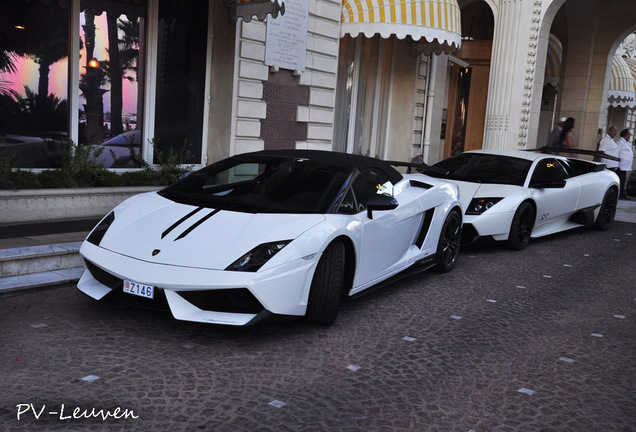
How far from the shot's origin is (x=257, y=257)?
465 cm

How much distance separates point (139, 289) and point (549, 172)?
23.8ft

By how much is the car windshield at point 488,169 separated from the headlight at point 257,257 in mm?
5287

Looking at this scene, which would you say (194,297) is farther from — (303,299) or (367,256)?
(367,256)

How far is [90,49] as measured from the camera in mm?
9773

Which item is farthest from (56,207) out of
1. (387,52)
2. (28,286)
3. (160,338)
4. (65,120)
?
(387,52)

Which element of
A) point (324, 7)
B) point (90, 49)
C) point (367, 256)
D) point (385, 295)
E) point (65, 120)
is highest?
point (324, 7)

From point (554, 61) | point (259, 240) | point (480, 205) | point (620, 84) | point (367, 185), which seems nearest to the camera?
point (259, 240)

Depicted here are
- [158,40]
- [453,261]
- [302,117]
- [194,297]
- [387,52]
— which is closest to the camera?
[194,297]

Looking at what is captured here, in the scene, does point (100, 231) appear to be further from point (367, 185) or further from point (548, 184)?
point (548, 184)

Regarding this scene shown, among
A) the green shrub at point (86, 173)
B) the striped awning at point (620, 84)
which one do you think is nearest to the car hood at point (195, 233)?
the green shrub at point (86, 173)

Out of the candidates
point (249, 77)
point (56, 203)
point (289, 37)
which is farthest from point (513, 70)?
point (56, 203)

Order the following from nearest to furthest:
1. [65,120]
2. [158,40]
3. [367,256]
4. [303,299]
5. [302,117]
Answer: [303,299], [367,256], [65,120], [158,40], [302,117]

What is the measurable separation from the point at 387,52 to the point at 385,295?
10785mm

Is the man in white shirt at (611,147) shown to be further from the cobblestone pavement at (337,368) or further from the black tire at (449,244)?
the cobblestone pavement at (337,368)
